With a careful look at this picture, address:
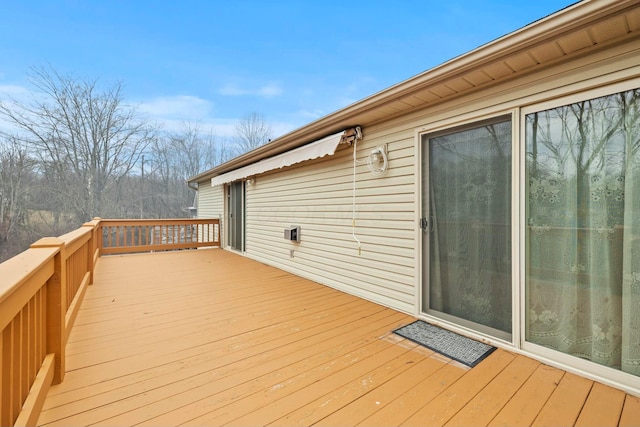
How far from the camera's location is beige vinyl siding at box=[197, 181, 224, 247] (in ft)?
28.7

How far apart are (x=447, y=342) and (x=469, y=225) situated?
1.06 meters

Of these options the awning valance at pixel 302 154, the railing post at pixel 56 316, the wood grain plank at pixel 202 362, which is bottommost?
the wood grain plank at pixel 202 362

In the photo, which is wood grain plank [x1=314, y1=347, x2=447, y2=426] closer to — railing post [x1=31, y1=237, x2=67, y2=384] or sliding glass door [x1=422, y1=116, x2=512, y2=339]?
sliding glass door [x1=422, y1=116, x2=512, y2=339]

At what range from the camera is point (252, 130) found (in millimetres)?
16438

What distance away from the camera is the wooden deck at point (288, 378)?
1602 mm

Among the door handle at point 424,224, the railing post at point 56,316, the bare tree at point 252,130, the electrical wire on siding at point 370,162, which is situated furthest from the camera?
the bare tree at point 252,130

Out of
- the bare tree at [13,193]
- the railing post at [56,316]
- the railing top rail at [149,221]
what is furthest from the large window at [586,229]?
the bare tree at [13,193]

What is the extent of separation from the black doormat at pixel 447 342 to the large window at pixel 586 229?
1.31 ft

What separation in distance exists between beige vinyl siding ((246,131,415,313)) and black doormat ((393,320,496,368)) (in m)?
0.38

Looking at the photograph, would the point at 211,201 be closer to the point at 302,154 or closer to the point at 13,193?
the point at 302,154

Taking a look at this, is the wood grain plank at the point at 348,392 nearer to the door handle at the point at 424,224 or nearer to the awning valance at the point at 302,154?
the door handle at the point at 424,224

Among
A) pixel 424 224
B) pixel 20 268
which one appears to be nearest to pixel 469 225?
pixel 424 224

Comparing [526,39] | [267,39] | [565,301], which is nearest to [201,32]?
[267,39]

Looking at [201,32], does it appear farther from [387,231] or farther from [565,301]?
[565,301]
